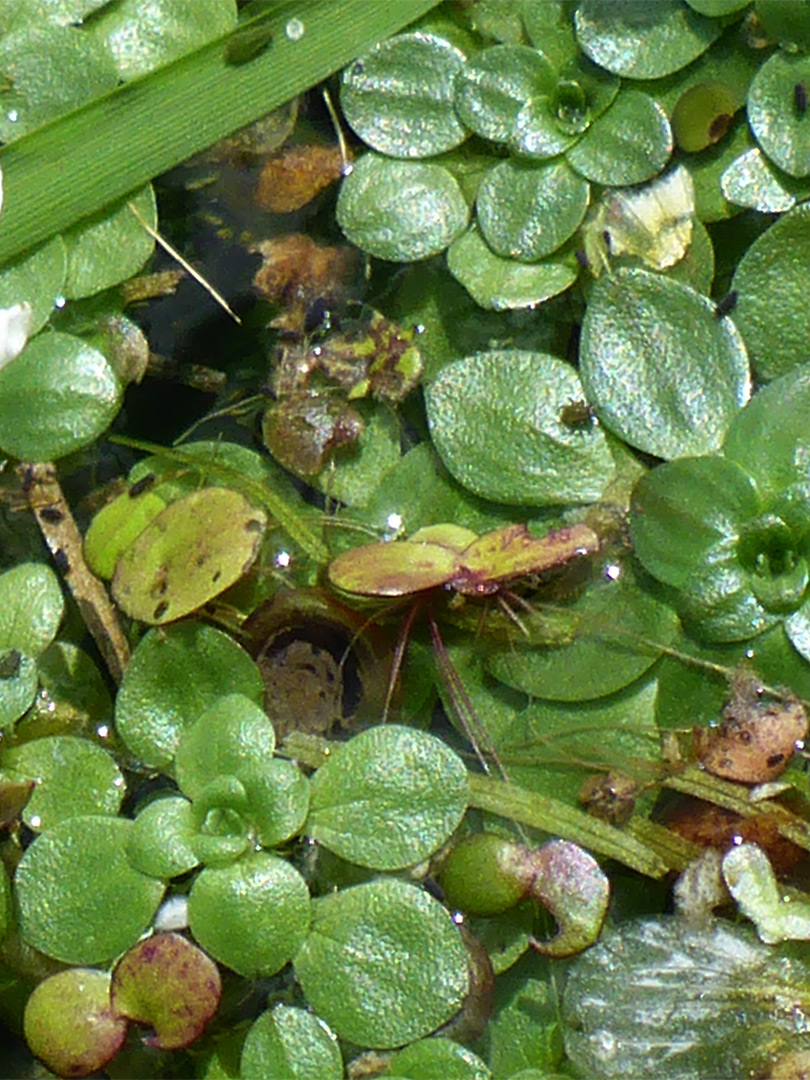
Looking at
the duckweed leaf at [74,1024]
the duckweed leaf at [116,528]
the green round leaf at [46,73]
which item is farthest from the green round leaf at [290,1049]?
the green round leaf at [46,73]

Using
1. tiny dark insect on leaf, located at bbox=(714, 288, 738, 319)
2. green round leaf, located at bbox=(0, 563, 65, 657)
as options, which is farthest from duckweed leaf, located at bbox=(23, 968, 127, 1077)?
tiny dark insect on leaf, located at bbox=(714, 288, 738, 319)

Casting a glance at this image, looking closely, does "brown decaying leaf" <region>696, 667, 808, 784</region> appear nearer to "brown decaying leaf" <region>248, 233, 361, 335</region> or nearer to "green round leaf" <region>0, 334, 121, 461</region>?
"brown decaying leaf" <region>248, 233, 361, 335</region>

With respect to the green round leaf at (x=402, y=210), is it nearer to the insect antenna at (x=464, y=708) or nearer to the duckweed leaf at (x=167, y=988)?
the insect antenna at (x=464, y=708)

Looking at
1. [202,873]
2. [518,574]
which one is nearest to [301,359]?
[518,574]

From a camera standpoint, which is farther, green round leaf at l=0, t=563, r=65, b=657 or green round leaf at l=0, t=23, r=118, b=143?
green round leaf at l=0, t=23, r=118, b=143

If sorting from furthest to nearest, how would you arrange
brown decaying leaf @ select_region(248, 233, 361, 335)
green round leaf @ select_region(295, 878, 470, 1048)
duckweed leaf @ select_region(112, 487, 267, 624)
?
brown decaying leaf @ select_region(248, 233, 361, 335) < duckweed leaf @ select_region(112, 487, 267, 624) < green round leaf @ select_region(295, 878, 470, 1048)

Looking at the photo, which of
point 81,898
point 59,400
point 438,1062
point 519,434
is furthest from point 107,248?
point 438,1062

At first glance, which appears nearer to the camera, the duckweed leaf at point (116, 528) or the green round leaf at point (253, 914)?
the green round leaf at point (253, 914)
